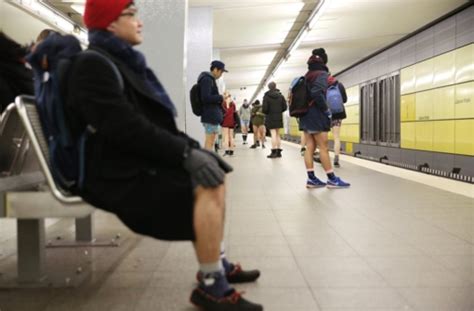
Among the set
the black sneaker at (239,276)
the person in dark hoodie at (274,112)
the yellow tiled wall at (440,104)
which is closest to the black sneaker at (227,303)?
the black sneaker at (239,276)

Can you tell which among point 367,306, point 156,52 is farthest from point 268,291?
point 156,52

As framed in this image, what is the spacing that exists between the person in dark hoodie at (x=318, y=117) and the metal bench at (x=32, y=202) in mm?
3916

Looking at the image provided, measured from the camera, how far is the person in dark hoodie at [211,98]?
7.04 metres

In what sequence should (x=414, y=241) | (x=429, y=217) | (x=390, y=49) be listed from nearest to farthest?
(x=414, y=241), (x=429, y=217), (x=390, y=49)

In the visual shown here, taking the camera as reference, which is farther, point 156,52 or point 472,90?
point 472,90

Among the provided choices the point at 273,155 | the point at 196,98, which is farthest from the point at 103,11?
the point at 273,155

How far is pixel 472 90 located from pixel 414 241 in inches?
243

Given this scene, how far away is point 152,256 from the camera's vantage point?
3.01 m

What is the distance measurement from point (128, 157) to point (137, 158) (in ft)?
0.12

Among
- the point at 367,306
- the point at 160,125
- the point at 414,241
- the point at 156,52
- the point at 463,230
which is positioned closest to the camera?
the point at 160,125

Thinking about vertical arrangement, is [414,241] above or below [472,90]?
below

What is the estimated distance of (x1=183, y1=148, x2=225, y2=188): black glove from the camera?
174cm

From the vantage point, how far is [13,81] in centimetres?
300

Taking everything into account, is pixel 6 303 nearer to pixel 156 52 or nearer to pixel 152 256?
pixel 152 256
